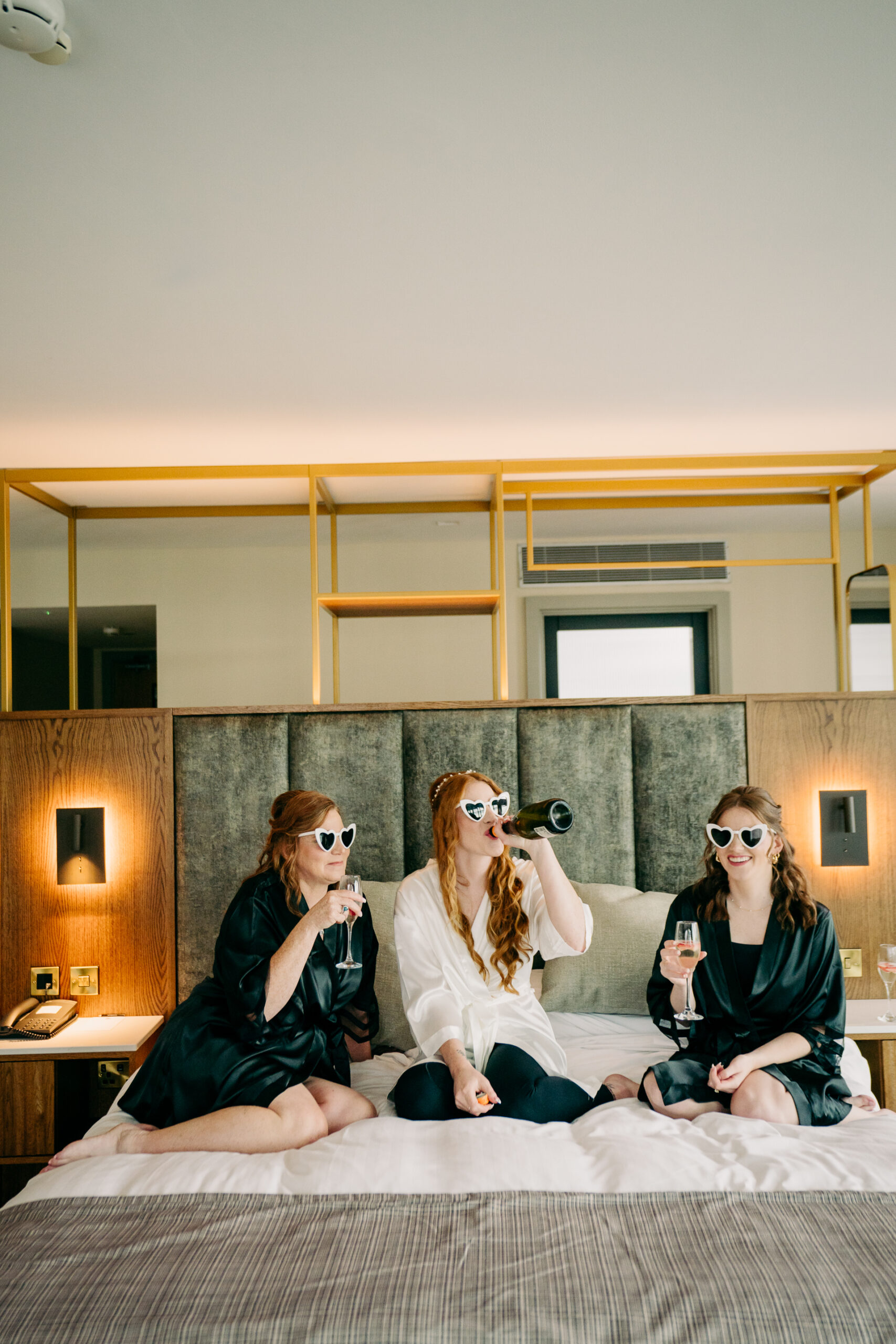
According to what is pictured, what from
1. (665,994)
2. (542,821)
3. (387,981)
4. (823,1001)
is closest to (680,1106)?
(665,994)

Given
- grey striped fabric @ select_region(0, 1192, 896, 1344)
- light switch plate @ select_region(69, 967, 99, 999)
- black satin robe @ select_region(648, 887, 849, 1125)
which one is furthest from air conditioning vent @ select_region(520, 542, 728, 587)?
grey striped fabric @ select_region(0, 1192, 896, 1344)

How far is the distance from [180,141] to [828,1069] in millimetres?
2371

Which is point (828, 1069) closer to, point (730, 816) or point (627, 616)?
point (730, 816)

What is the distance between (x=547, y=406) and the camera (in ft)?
9.48

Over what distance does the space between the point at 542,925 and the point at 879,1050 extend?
122 cm

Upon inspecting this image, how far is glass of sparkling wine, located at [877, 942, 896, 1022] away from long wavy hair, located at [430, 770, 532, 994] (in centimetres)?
115

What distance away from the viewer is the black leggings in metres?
2.05

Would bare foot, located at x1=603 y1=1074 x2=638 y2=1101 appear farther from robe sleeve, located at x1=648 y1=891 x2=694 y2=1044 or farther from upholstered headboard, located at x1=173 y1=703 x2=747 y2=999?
upholstered headboard, located at x1=173 y1=703 x2=747 y2=999

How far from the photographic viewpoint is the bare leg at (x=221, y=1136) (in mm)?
1940

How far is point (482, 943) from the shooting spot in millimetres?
2400

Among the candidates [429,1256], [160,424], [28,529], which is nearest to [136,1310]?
[429,1256]

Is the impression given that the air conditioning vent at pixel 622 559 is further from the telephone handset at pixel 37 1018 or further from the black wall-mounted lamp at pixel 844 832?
the telephone handset at pixel 37 1018

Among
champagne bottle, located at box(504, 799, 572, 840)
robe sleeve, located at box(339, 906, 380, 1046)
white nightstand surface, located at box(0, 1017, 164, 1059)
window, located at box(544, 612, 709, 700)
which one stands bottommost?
white nightstand surface, located at box(0, 1017, 164, 1059)

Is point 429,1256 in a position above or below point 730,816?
below
